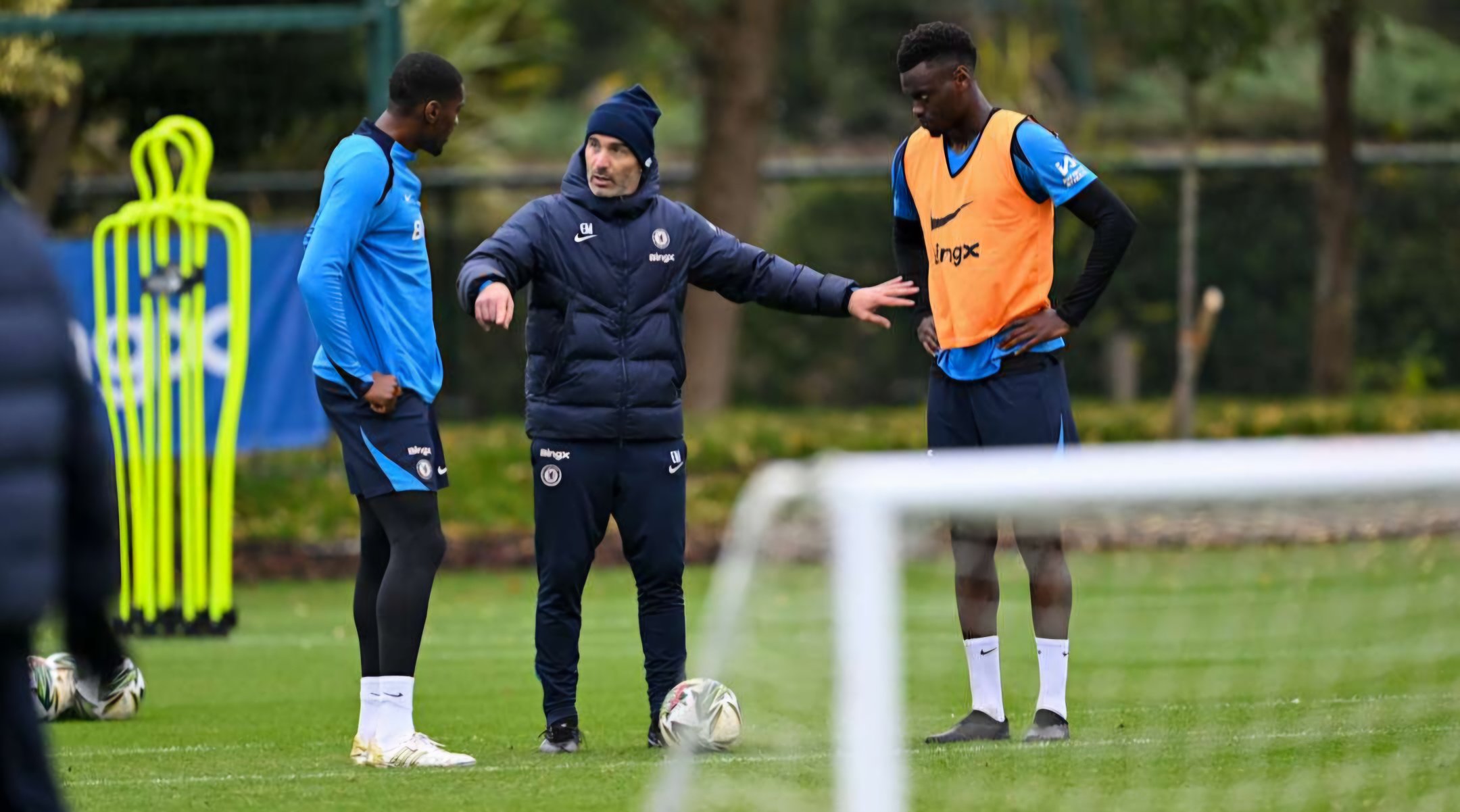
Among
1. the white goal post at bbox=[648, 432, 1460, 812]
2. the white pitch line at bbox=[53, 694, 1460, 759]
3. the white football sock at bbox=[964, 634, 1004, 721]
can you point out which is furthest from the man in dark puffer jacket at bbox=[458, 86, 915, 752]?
the white goal post at bbox=[648, 432, 1460, 812]

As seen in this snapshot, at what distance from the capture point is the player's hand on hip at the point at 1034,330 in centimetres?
701

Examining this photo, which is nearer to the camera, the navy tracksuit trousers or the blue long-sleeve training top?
the blue long-sleeve training top

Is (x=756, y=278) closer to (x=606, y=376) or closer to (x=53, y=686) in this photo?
(x=606, y=376)

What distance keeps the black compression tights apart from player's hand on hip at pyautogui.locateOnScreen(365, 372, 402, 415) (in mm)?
275

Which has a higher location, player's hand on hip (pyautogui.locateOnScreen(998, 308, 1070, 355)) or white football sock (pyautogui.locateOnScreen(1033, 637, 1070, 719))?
player's hand on hip (pyautogui.locateOnScreen(998, 308, 1070, 355))

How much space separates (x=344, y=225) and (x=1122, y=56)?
2761cm

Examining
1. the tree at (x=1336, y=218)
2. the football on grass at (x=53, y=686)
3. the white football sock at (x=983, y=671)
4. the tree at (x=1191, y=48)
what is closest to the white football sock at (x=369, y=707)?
the football on grass at (x=53, y=686)

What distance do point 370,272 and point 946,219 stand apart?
1.88 meters

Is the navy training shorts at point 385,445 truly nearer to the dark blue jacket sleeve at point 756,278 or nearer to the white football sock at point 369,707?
the white football sock at point 369,707

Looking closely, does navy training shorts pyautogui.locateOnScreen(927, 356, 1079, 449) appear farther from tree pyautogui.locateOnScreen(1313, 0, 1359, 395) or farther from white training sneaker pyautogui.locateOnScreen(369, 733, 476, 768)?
tree pyautogui.locateOnScreen(1313, 0, 1359, 395)

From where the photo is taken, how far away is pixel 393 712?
272 inches

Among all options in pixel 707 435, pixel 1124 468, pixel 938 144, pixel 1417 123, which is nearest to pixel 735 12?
pixel 707 435

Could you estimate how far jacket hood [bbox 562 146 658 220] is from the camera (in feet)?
23.4

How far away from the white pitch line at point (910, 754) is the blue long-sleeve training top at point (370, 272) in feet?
4.04
